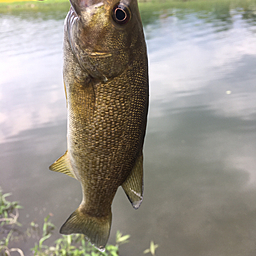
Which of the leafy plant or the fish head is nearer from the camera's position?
the fish head

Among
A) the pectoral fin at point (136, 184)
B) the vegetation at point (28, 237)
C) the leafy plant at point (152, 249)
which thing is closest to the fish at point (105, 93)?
the pectoral fin at point (136, 184)

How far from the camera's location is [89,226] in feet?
4.62

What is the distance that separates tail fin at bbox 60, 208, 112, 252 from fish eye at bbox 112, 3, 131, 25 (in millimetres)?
1097

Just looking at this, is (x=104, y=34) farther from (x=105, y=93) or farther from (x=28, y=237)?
(x=28, y=237)

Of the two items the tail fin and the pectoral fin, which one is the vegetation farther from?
the pectoral fin

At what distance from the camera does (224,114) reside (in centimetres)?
988

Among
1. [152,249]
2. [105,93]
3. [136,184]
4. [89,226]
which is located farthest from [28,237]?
[105,93]

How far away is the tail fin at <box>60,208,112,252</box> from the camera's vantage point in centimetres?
137

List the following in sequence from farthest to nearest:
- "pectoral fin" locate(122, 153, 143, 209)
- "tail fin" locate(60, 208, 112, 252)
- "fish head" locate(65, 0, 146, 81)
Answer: "tail fin" locate(60, 208, 112, 252), "pectoral fin" locate(122, 153, 143, 209), "fish head" locate(65, 0, 146, 81)

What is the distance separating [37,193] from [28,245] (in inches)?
83.9

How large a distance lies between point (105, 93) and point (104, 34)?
0.87ft

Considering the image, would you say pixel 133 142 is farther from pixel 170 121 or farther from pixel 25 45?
pixel 25 45

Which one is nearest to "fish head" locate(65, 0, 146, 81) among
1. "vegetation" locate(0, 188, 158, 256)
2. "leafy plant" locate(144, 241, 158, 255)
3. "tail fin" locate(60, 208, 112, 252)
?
"tail fin" locate(60, 208, 112, 252)

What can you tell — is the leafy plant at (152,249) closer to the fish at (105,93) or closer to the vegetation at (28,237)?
the vegetation at (28,237)
